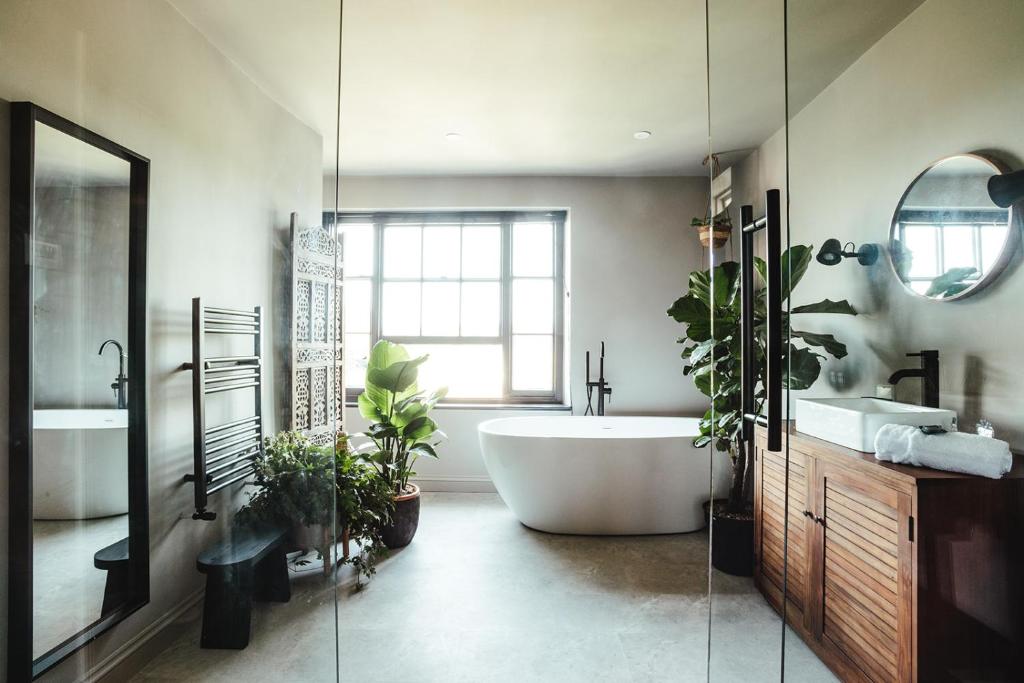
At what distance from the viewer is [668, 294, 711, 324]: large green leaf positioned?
2.38 meters

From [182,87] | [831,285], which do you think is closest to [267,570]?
[182,87]

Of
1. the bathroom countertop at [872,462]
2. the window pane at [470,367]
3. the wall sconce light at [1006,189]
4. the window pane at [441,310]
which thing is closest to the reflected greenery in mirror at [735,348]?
the bathroom countertop at [872,462]

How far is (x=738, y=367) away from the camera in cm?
162

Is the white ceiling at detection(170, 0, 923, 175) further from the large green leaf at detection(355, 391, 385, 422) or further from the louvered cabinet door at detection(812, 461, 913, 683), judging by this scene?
the large green leaf at detection(355, 391, 385, 422)

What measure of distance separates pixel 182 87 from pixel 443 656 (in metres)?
2.00

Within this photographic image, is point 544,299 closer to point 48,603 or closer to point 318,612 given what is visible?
point 318,612

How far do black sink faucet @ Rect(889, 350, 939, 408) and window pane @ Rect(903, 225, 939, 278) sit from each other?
0.63 ft

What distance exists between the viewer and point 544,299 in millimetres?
4445

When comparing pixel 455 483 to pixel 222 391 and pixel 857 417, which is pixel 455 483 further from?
pixel 857 417

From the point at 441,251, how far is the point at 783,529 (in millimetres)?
3544

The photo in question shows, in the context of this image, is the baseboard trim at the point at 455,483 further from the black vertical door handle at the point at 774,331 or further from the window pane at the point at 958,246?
the window pane at the point at 958,246

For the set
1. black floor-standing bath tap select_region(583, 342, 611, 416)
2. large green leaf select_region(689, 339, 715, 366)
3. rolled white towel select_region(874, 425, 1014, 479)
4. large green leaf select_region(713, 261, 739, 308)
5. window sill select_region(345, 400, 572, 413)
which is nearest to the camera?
rolled white towel select_region(874, 425, 1014, 479)

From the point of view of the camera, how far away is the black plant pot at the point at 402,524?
305cm

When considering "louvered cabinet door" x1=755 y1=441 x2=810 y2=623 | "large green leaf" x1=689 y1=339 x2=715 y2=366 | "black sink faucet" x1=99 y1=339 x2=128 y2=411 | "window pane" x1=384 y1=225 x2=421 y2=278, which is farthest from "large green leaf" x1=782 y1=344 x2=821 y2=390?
"window pane" x1=384 y1=225 x2=421 y2=278
